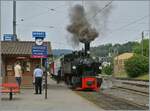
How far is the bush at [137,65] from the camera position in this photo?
84.8m

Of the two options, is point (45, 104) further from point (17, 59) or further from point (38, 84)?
point (17, 59)

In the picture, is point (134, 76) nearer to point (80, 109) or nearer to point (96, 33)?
point (96, 33)

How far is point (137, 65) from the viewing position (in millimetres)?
85312

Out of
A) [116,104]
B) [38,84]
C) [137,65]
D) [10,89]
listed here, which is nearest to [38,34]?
[10,89]

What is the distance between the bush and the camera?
8479cm

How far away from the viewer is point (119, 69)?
138 metres

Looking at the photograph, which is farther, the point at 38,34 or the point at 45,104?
the point at 38,34

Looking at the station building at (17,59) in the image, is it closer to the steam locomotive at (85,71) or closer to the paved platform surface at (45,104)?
the steam locomotive at (85,71)

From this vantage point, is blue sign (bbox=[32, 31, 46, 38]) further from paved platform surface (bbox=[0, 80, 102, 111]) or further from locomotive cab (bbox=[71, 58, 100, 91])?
locomotive cab (bbox=[71, 58, 100, 91])

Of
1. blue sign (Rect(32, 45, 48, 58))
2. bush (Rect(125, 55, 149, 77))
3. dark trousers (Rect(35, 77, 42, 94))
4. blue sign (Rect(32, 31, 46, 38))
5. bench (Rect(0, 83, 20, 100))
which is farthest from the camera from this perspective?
bush (Rect(125, 55, 149, 77))

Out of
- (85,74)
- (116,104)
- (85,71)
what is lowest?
(116,104)

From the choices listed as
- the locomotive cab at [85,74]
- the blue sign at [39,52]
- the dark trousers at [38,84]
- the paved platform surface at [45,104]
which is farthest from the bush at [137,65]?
the blue sign at [39,52]

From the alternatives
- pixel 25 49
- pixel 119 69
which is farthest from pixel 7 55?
pixel 119 69

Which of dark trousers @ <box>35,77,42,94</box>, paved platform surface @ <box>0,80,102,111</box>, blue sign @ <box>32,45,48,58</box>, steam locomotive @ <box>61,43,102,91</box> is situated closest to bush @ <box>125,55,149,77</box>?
steam locomotive @ <box>61,43,102,91</box>
